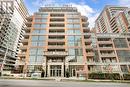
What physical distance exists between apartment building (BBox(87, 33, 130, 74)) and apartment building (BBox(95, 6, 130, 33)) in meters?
38.4

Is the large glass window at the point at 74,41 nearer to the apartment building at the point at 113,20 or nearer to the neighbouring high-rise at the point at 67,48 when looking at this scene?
the neighbouring high-rise at the point at 67,48

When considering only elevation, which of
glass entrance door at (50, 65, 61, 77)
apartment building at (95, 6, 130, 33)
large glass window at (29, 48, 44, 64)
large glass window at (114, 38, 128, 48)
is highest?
apartment building at (95, 6, 130, 33)

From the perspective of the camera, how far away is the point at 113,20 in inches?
3883

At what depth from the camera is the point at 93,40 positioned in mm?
51188

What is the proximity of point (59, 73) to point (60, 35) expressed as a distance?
15689 millimetres

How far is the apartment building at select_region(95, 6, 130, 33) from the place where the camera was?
87944mm

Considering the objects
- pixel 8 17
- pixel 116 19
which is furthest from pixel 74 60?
pixel 116 19

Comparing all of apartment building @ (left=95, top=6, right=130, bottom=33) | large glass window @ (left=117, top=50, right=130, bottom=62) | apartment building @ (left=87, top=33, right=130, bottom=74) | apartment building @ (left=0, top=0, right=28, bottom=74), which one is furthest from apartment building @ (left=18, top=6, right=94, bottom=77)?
apartment building @ (left=95, top=6, right=130, bottom=33)

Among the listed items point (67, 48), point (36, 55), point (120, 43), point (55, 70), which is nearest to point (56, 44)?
point (67, 48)

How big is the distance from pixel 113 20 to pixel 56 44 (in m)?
→ 68.7

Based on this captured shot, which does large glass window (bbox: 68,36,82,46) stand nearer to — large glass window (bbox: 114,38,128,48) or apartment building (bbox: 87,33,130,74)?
apartment building (bbox: 87,33,130,74)

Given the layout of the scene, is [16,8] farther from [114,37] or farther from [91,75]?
[91,75]

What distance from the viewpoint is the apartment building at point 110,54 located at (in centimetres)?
4267

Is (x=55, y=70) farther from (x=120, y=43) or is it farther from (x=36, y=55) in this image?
(x=120, y=43)
